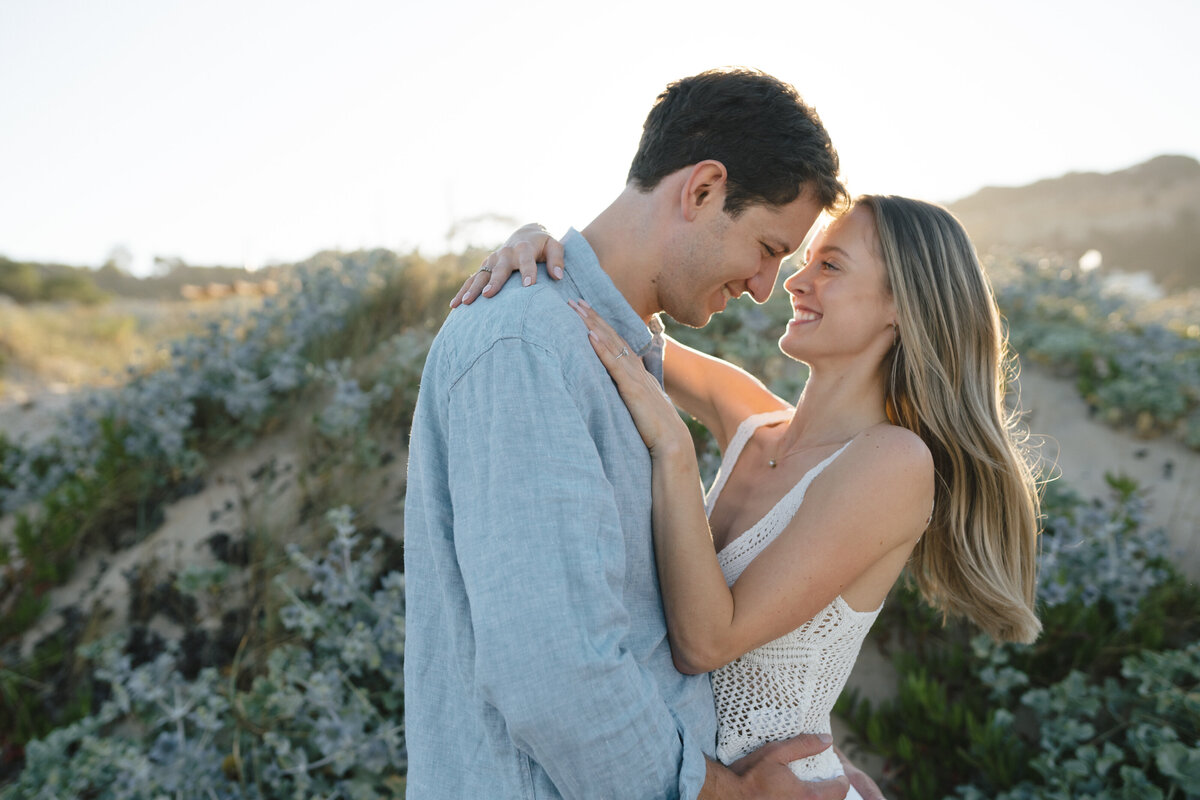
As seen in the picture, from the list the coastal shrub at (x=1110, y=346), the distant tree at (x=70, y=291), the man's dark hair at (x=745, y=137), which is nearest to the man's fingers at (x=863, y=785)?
the man's dark hair at (x=745, y=137)

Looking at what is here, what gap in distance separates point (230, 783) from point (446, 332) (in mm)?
2652

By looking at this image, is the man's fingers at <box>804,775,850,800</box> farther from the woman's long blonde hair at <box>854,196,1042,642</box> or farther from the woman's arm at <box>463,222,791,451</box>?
the woman's arm at <box>463,222,791,451</box>

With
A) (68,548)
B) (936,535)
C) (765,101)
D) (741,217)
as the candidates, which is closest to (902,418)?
(936,535)

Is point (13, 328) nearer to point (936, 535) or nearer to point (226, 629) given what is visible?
point (226, 629)

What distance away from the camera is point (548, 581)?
1.26m

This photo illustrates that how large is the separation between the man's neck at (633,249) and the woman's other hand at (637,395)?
22 centimetres

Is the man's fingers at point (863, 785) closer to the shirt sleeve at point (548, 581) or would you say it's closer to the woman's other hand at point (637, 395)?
the shirt sleeve at point (548, 581)

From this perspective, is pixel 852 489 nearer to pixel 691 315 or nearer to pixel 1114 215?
pixel 691 315

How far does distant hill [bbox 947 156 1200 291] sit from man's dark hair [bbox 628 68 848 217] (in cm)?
2479

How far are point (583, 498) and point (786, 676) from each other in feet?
3.72

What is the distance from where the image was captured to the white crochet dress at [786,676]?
205 cm

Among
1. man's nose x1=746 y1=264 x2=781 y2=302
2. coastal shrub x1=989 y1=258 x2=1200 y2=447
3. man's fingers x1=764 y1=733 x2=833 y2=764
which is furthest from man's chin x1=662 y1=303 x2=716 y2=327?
coastal shrub x1=989 y1=258 x2=1200 y2=447

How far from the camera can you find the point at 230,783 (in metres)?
3.14

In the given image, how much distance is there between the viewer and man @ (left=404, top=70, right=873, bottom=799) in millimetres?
1275
